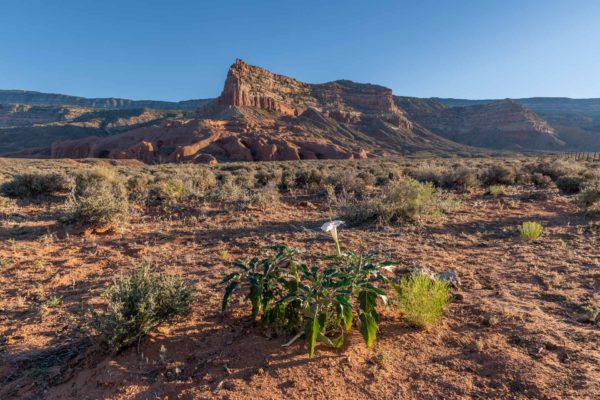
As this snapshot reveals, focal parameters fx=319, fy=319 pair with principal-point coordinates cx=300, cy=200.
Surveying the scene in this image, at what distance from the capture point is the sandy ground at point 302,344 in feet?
7.63

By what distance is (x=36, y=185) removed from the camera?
10469 mm

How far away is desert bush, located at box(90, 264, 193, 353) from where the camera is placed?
2.62 metres

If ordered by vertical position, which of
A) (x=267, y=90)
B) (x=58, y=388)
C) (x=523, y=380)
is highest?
(x=267, y=90)

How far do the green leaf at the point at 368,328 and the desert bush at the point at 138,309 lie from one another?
1707mm

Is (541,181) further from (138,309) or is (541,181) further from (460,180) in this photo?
(138,309)

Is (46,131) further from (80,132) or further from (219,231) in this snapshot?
(219,231)

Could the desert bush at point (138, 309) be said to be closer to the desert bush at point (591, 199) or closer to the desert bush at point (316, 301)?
the desert bush at point (316, 301)

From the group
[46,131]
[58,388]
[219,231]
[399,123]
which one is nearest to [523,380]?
[58,388]

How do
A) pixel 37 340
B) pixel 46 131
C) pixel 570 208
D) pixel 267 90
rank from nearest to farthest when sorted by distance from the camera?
pixel 37 340 < pixel 570 208 < pixel 46 131 < pixel 267 90

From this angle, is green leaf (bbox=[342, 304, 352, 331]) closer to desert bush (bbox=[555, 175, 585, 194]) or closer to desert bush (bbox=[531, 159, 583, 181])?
desert bush (bbox=[555, 175, 585, 194])

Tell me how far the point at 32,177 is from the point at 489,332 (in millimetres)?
13285

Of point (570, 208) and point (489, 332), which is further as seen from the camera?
point (570, 208)

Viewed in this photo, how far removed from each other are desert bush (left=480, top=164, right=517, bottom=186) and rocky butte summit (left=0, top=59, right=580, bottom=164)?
32390 mm

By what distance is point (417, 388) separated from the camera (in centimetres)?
231
